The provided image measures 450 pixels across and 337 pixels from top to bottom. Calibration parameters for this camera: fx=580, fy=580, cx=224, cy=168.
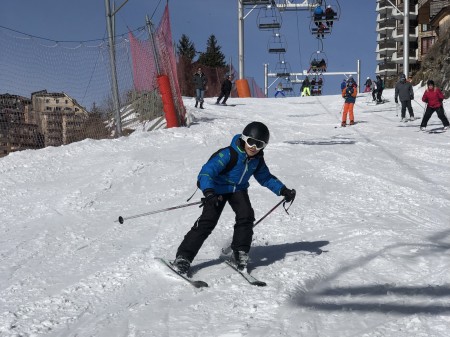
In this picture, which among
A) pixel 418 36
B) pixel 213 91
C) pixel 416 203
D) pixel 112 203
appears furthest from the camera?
pixel 418 36

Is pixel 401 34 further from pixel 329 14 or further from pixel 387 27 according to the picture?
pixel 329 14

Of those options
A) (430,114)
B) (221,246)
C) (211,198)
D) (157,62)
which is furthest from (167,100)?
(211,198)

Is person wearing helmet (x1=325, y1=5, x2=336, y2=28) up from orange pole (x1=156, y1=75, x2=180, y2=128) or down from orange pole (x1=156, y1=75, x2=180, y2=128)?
up

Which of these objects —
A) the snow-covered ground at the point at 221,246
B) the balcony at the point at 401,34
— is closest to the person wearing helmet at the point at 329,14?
the snow-covered ground at the point at 221,246

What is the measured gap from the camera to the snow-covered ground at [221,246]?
3711 mm

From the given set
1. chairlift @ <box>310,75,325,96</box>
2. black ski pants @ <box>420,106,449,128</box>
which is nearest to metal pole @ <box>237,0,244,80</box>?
chairlift @ <box>310,75,325,96</box>

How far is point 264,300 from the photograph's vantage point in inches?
158

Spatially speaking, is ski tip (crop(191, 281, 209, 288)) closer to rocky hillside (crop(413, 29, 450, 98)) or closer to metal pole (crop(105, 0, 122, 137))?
metal pole (crop(105, 0, 122, 137))

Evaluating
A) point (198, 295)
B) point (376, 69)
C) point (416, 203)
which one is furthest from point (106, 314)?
point (376, 69)

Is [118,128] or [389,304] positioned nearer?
[389,304]

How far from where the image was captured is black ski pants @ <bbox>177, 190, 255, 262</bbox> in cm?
461

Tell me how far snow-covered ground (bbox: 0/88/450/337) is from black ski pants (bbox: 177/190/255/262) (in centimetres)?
25

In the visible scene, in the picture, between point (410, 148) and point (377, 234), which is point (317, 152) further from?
point (377, 234)

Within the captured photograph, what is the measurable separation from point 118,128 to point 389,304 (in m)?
11.0
